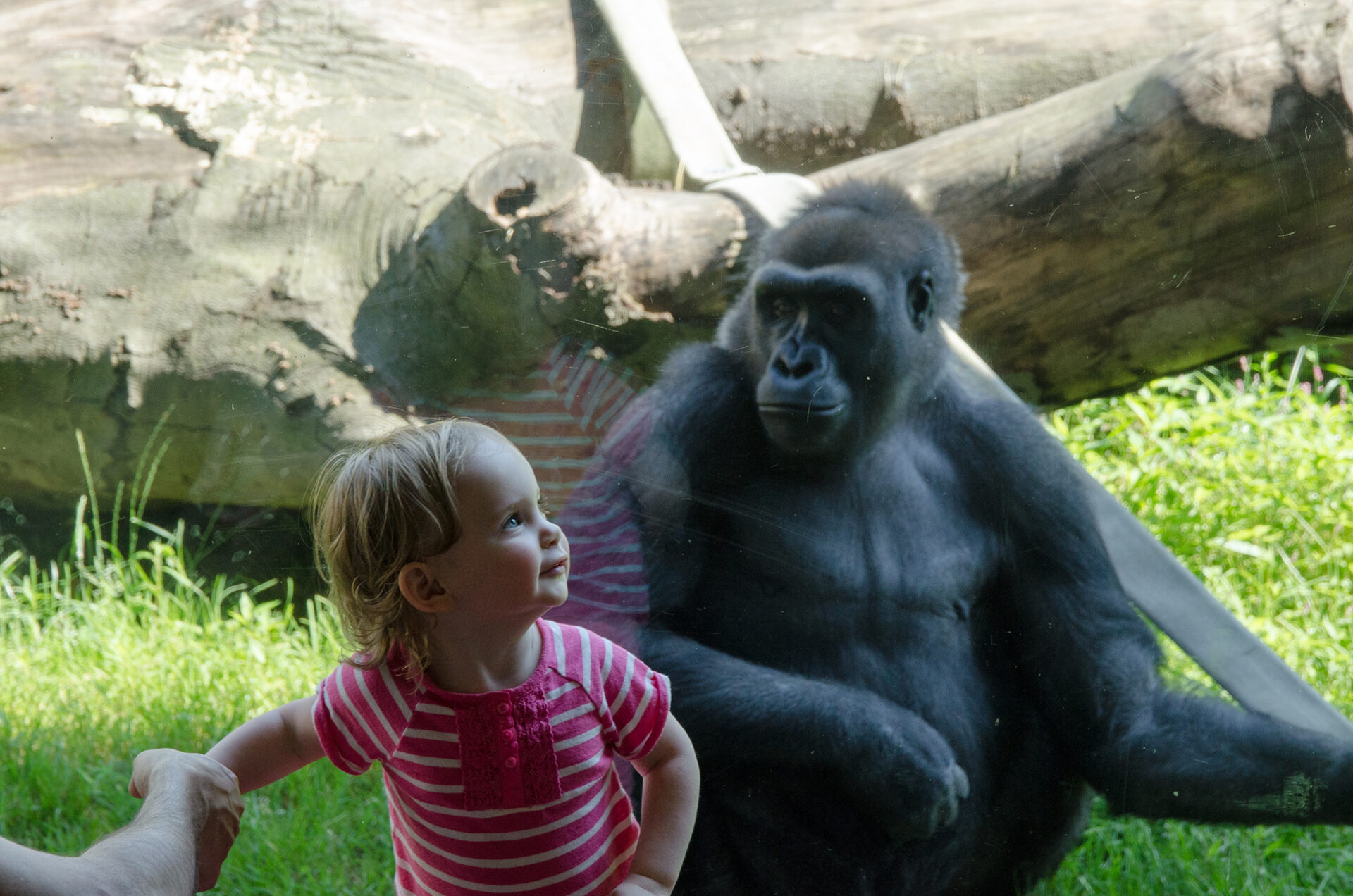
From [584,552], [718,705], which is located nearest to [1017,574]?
[718,705]

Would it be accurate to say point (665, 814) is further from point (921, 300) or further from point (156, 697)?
point (156, 697)

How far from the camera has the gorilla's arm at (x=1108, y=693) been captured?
1.78m

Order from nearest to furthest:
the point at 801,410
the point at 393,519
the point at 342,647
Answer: the point at 393,519
the point at 801,410
the point at 342,647

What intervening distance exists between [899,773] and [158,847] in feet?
3.52

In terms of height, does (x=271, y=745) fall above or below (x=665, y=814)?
above

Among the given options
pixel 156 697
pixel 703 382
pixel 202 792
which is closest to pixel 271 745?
pixel 202 792

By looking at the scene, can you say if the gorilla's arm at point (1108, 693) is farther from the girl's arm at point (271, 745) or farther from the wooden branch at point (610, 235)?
the girl's arm at point (271, 745)

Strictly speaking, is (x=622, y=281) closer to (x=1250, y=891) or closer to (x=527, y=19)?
(x=527, y=19)

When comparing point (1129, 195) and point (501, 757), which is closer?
point (501, 757)

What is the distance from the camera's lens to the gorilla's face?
1.64m

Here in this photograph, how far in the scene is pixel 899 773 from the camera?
1.73 m

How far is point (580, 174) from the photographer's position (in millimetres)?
1665

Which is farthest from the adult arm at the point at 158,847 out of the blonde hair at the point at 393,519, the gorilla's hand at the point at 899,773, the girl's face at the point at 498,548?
the gorilla's hand at the point at 899,773

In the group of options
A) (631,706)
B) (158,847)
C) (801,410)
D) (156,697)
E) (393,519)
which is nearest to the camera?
(158,847)
